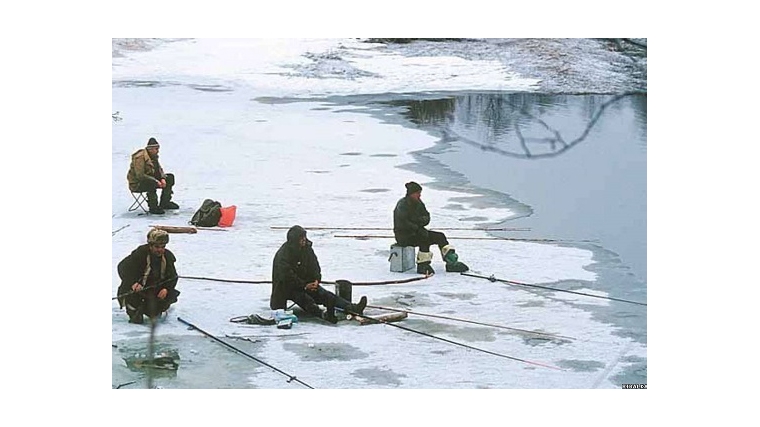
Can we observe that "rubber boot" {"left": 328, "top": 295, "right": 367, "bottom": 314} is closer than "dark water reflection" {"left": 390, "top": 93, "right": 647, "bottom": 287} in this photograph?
Yes

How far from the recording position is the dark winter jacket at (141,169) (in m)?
9.27

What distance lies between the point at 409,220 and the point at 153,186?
1.99 m

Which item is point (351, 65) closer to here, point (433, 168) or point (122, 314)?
point (433, 168)

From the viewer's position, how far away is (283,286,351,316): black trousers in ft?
29.9

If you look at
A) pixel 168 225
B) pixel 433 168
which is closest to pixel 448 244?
pixel 433 168

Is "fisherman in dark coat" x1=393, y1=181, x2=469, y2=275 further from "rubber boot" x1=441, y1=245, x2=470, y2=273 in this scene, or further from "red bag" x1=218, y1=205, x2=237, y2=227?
"red bag" x1=218, y1=205, x2=237, y2=227

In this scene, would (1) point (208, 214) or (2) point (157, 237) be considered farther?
(1) point (208, 214)

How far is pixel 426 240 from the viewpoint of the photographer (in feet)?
30.6

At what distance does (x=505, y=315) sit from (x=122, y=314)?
2.89 m

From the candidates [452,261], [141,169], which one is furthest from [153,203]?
[452,261]

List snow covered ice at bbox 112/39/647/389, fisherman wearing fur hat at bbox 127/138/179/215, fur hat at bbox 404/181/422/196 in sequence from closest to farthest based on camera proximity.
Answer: snow covered ice at bbox 112/39/647/389 → fisherman wearing fur hat at bbox 127/138/179/215 → fur hat at bbox 404/181/422/196

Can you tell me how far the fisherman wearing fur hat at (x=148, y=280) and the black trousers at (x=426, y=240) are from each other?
1787 millimetres

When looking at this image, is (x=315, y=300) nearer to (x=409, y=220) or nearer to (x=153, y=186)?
(x=409, y=220)

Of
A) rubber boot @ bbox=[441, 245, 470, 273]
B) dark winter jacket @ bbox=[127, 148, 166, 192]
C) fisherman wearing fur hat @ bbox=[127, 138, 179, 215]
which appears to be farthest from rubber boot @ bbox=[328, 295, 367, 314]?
dark winter jacket @ bbox=[127, 148, 166, 192]
